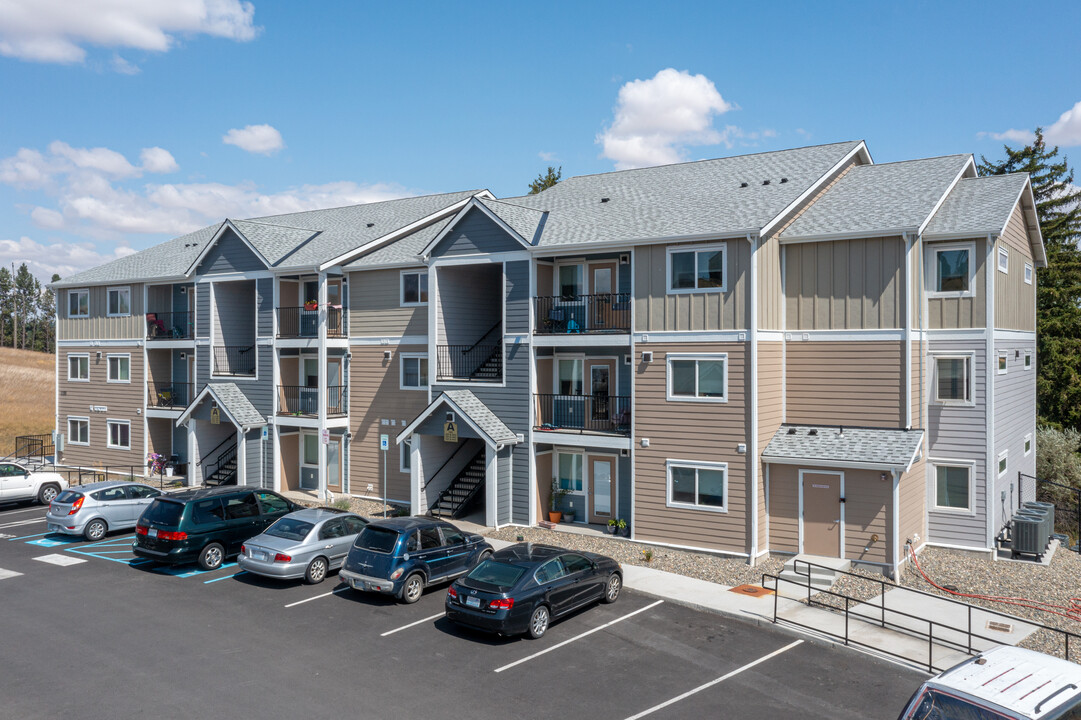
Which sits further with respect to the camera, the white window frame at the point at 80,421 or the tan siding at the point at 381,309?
the white window frame at the point at 80,421

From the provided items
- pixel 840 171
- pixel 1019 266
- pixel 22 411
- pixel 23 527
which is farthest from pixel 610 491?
pixel 22 411

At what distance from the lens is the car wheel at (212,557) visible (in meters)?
19.0

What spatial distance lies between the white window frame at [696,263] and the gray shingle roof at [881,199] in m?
2.12

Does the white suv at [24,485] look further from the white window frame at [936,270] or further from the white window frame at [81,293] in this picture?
the white window frame at [936,270]

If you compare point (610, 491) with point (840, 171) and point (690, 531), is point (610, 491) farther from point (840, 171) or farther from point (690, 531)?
point (840, 171)

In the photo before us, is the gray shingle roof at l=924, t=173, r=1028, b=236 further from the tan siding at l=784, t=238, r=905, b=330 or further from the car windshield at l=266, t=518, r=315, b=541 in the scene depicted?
the car windshield at l=266, t=518, r=315, b=541

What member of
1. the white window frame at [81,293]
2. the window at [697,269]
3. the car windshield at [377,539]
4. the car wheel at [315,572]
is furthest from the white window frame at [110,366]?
the window at [697,269]

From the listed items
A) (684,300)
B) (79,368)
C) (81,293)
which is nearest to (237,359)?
(79,368)

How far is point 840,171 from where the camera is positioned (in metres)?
24.2

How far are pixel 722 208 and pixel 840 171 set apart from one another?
16.6ft

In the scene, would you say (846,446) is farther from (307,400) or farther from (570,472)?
(307,400)

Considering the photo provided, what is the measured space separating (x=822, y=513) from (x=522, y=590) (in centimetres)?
916

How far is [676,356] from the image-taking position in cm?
2100

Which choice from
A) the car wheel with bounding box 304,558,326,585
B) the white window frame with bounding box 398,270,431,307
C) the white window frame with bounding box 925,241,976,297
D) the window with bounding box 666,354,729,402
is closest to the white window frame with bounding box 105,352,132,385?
the white window frame with bounding box 398,270,431,307
